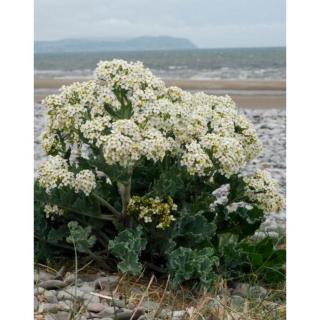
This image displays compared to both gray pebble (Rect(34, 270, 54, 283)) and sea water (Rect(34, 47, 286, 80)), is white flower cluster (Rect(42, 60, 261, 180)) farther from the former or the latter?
sea water (Rect(34, 47, 286, 80))

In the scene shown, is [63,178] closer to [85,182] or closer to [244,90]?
[85,182]

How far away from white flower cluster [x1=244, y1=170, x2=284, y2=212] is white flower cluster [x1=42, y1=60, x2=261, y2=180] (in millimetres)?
102

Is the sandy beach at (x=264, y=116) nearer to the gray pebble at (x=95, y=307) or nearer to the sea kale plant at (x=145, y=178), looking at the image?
the sea kale plant at (x=145, y=178)

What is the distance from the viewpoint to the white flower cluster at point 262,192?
2.17 metres

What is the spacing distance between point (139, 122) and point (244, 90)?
7524mm

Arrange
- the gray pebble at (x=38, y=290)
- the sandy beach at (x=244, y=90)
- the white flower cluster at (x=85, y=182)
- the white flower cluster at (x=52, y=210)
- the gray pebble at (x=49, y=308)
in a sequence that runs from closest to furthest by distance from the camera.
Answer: the gray pebble at (x=49, y=308), the gray pebble at (x=38, y=290), the white flower cluster at (x=85, y=182), the white flower cluster at (x=52, y=210), the sandy beach at (x=244, y=90)

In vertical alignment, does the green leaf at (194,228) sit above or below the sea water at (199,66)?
below

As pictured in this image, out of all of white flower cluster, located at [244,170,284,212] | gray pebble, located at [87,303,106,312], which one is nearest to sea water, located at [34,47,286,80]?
white flower cluster, located at [244,170,284,212]

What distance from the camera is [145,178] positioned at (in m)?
2.11

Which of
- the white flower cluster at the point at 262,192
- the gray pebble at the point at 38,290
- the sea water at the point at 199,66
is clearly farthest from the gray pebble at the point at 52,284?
the sea water at the point at 199,66

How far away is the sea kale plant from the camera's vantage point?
188cm

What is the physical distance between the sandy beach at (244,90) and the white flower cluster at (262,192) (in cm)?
503

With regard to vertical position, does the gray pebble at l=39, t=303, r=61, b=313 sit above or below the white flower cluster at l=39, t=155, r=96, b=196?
below
